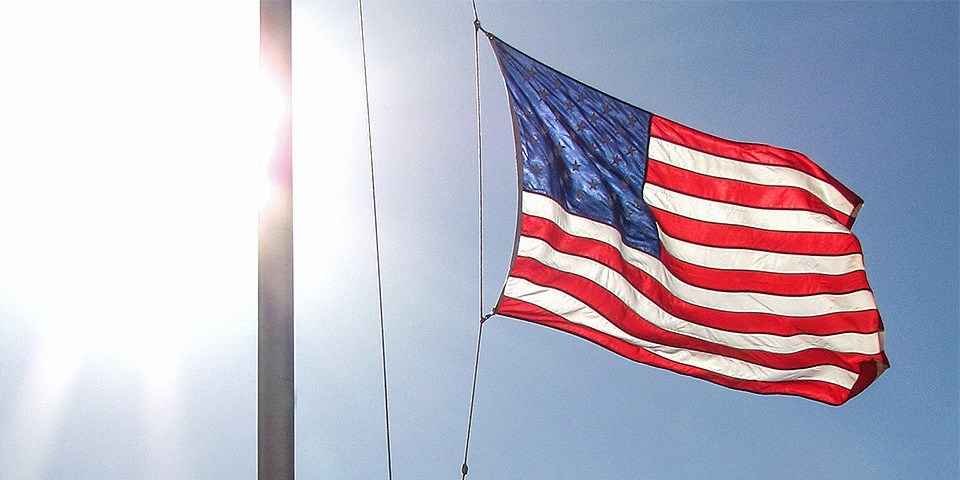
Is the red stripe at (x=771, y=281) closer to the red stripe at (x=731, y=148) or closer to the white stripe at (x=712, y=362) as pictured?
the white stripe at (x=712, y=362)

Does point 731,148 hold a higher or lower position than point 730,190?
higher

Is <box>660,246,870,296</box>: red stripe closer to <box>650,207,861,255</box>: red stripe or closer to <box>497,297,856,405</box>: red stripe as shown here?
<box>650,207,861,255</box>: red stripe

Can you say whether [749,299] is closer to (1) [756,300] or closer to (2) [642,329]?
(1) [756,300]

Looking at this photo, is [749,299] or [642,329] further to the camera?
[749,299]

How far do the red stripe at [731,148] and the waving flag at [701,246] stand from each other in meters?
0.01

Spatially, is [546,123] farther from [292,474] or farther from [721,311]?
[292,474]

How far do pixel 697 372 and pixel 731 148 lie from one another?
235 centimetres

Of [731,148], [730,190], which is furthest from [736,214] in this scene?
[731,148]

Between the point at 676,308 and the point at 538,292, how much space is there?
1.58 metres

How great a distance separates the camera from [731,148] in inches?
476

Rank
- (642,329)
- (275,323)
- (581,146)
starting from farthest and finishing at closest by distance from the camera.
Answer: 1. (581,146)
2. (642,329)
3. (275,323)

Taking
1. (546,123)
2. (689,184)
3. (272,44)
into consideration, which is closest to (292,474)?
(272,44)

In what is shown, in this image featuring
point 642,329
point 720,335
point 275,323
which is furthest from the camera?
point 720,335

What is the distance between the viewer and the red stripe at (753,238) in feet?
39.4
